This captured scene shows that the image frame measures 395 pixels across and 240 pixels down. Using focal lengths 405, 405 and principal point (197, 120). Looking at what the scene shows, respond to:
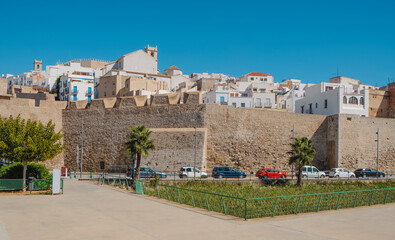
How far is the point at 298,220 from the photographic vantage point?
47.8 feet

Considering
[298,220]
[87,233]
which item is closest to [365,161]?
[298,220]

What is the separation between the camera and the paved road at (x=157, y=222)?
11773 millimetres

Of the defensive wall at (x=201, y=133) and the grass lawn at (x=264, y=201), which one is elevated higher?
the defensive wall at (x=201, y=133)

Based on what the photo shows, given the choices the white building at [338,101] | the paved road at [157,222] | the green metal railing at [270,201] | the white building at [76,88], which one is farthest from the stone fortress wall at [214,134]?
the white building at [76,88]

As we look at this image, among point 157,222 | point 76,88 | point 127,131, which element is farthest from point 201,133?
point 76,88

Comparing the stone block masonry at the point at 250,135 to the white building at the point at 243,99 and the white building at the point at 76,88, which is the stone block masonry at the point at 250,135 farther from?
the white building at the point at 76,88

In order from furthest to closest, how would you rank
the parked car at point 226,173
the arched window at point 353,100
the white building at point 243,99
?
the white building at point 243,99, the arched window at point 353,100, the parked car at point 226,173

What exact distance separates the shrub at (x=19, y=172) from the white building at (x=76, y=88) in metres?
39.9

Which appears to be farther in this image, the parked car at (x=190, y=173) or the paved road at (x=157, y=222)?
the parked car at (x=190, y=173)

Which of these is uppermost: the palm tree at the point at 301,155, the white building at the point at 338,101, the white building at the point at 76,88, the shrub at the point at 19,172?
the white building at the point at 76,88

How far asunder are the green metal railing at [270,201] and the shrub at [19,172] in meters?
6.40

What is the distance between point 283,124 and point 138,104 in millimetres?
14870

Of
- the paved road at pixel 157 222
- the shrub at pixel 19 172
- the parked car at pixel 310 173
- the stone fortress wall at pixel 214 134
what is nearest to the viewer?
the paved road at pixel 157 222

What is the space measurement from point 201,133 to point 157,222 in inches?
957
